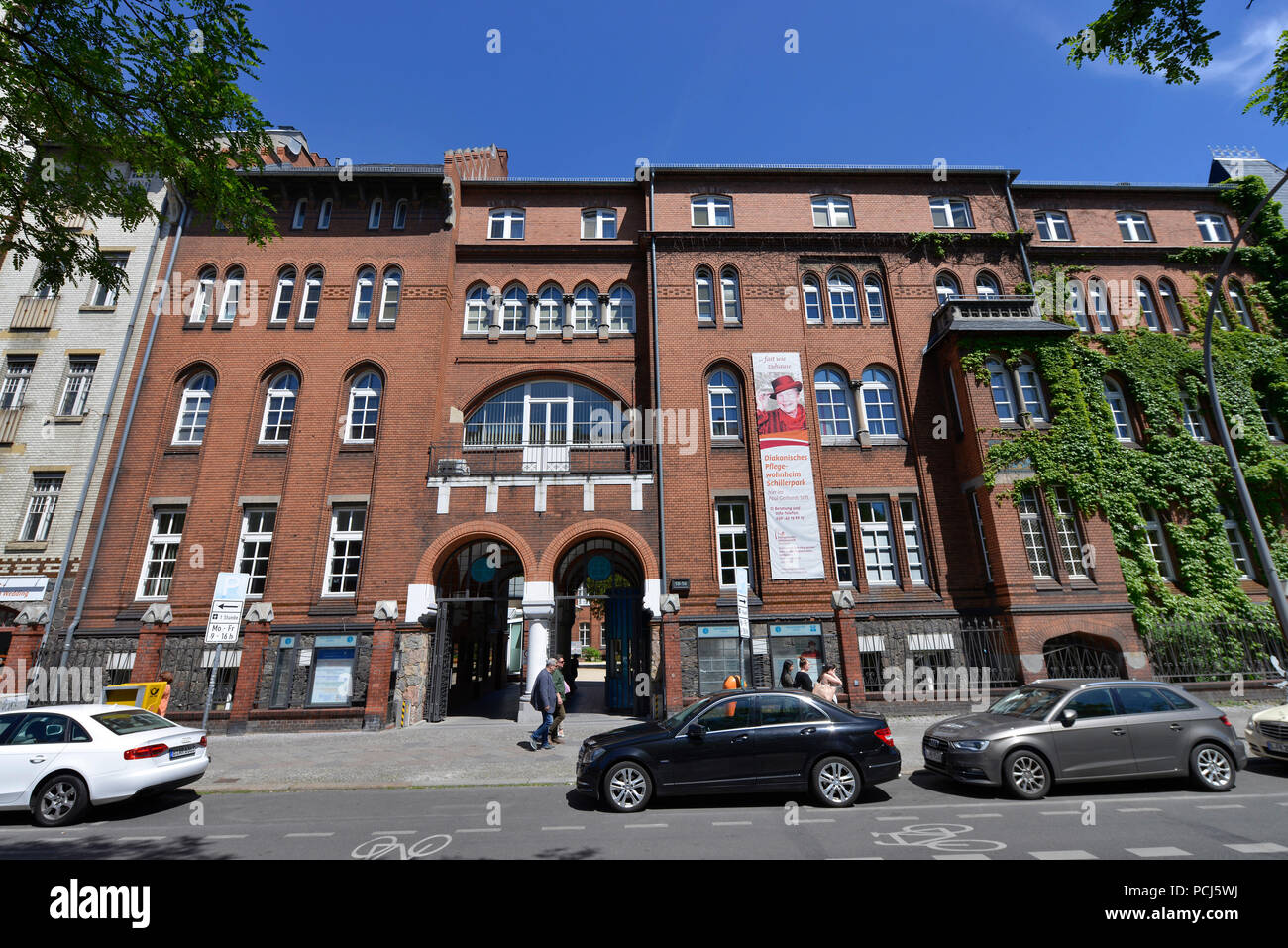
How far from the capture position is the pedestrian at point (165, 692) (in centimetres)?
1417

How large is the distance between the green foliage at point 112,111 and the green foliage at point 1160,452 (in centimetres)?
1867

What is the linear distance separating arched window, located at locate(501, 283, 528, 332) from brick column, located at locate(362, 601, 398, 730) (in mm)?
10040

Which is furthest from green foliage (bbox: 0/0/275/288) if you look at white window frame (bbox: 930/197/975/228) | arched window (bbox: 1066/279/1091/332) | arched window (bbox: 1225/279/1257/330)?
arched window (bbox: 1225/279/1257/330)

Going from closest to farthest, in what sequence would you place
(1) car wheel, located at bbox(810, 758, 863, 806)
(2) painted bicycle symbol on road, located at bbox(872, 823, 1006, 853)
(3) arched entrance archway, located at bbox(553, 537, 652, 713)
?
(2) painted bicycle symbol on road, located at bbox(872, 823, 1006, 853) → (1) car wheel, located at bbox(810, 758, 863, 806) → (3) arched entrance archway, located at bbox(553, 537, 652, 713)

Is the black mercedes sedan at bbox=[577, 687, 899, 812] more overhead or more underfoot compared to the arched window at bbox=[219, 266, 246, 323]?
more underfoot

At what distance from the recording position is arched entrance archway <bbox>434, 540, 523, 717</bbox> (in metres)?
16.9

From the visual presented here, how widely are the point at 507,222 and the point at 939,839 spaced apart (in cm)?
2146

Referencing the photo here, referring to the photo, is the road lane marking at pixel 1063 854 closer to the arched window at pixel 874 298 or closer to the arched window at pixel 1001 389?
the arched window at pixel 1001 389

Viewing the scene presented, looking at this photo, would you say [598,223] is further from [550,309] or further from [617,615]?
[617,615]

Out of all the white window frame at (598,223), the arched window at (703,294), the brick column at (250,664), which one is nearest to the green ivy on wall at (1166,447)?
the arched window at (703,294)

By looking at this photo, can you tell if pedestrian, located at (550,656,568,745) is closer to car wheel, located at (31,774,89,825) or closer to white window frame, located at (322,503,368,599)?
white window frame, located at (322,503,368,599)
